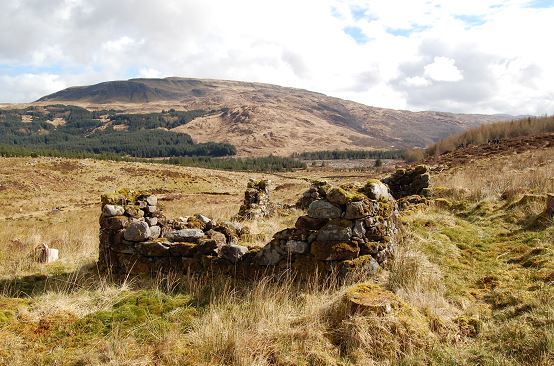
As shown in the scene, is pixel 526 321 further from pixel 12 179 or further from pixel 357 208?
pixel 12 179

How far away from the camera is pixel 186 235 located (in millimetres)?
9188

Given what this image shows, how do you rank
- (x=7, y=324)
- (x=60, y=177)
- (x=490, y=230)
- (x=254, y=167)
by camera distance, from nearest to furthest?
(x=7, y=324), (x=490, y=230), (x=60, y=177), (x=254, y=167)

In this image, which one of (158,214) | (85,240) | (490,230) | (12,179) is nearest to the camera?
(158,214)

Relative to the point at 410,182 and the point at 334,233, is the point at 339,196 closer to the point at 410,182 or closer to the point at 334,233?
the point at 334,233

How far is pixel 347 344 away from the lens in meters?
5.36

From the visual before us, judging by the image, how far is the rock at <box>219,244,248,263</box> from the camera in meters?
8.50

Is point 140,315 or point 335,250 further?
point 335,250

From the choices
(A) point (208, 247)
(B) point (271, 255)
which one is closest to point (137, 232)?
(A) point (208, 247)

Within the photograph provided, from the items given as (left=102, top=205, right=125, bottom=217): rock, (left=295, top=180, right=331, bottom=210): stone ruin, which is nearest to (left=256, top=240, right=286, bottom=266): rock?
(left=102, top=205, right=125, bottom=217): rock

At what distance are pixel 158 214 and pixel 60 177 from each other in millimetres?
68385

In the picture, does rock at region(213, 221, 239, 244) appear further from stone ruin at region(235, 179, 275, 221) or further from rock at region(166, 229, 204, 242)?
stone ruin at region(235, 179, 275, 221)

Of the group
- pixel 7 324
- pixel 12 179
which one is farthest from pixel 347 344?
pixel 12 179

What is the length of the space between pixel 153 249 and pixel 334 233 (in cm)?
402

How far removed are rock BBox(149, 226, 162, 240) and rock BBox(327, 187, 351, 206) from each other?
13.7ft
